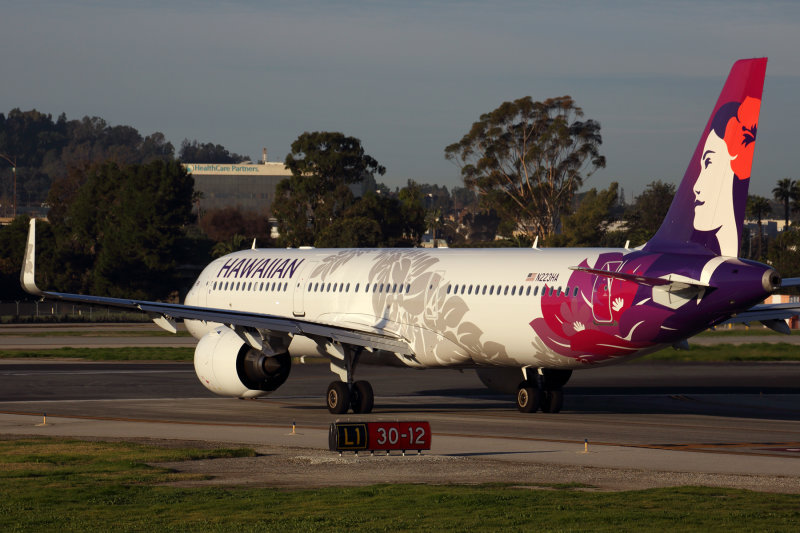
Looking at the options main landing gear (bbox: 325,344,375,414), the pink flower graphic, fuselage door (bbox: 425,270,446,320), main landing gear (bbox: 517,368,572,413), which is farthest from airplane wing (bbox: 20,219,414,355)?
the pink flower graphic

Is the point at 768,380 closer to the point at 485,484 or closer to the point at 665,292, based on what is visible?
the point at 665,292

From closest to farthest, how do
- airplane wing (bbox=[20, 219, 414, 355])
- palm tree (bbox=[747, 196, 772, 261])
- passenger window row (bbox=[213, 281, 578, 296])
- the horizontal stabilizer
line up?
the horizontal stabilizer, passenger window row (bbox=[213, 281, 578, 296]), airplane wing (bbox=[20, 219, 414, 355]), palm tree (bbox=[747, 196, 772, 261])

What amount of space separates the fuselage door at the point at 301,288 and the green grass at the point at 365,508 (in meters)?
16.8

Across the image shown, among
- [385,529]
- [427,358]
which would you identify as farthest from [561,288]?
[385,529]

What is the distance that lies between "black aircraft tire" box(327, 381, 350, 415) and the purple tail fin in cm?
942

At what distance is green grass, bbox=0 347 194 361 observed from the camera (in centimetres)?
5472

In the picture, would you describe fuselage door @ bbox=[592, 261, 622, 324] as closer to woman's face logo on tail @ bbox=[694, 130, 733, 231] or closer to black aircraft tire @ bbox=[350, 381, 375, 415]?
woman's face logo on tail @ bbox=[694, 130, 733, 231]

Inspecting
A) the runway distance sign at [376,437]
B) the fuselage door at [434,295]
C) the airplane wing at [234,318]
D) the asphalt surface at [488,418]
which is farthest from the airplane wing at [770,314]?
the runway distance sign at [376,437]

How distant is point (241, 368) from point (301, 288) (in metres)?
4.96

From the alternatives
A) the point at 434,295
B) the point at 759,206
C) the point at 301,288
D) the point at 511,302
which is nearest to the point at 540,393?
the point at 511,302

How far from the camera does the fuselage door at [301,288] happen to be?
3688 cm

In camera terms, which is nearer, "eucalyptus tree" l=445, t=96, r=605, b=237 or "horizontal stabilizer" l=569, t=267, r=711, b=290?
"horizontal stabilizer" l=569, t=267, r=711, b=290

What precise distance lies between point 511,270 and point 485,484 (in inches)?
493

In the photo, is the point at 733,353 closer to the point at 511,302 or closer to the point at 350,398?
Answer: the point at 511,302
